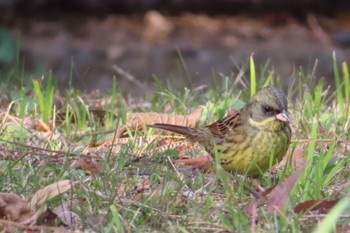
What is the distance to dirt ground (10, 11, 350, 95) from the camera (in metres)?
11.4

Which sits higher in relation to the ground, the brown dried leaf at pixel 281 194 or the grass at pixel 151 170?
the brown dried leaf at pixel 281 194

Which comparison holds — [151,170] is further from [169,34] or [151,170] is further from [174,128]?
[169,34]

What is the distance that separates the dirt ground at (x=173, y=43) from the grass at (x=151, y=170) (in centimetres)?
491

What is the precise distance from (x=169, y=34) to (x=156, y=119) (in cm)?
731

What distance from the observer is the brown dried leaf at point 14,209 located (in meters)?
3.87

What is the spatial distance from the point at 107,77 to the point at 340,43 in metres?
3.25

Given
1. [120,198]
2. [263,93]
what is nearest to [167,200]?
[120,198]

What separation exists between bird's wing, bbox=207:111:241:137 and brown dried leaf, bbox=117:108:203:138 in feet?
1.63

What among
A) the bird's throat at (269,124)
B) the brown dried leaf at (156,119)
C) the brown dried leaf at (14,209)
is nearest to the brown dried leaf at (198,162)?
the bird's throat at (269,124)

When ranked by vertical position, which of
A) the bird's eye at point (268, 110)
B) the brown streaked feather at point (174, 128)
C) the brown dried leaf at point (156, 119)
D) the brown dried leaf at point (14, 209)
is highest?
the bird's eye at point (268, 110)

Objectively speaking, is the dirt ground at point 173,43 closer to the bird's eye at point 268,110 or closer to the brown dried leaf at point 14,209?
the bird's eye at point 268,110

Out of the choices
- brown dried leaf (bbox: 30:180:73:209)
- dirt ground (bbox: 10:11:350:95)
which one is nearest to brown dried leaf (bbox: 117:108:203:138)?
brown dried leaf (bbox: 30:180:73:209)

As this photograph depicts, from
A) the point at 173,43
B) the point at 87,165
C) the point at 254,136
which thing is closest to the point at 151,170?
the point at 87,165

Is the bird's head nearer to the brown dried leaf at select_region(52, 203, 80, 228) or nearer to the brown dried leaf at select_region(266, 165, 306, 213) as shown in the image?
the brown dried leaf at select_region(266, 165, 306, 213)
